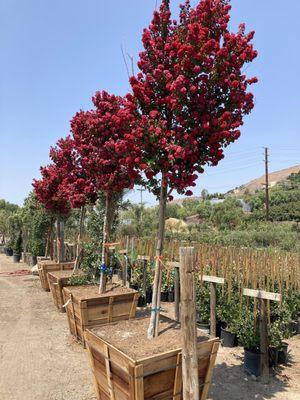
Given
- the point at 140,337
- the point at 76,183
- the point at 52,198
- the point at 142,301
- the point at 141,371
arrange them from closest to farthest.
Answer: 1. the point at 141,371
2. the point at 140,337
3. the point at 76,183
4. the point at 142,301
5. the point at 52,198

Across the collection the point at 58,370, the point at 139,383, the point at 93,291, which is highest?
the point at 93,291

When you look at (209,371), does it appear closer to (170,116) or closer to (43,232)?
(170,116)

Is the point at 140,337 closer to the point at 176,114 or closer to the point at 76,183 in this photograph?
the point at 176,114

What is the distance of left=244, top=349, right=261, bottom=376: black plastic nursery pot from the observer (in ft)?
16.1

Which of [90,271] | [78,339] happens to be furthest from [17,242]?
[78,339]

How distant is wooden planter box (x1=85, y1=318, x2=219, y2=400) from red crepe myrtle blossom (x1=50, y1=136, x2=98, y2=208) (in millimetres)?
3727

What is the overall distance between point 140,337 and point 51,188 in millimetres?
7446

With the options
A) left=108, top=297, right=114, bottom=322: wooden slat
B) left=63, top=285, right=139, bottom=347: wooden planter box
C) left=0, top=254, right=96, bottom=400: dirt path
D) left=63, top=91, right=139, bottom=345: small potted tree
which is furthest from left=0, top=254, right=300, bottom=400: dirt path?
left=108, top=297, right=114, bottom=322: wooden slat

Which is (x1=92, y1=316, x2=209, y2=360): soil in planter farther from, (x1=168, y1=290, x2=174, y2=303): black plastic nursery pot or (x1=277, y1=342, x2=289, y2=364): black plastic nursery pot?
(x1=168, y1=290, x2=174, y2=303): black plastic nursery pot

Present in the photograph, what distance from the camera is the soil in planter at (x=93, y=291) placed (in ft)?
20.1

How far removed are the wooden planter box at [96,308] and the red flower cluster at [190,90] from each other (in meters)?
2.84

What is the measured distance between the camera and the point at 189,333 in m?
3.19

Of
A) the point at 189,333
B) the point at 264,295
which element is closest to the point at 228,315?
the point at 264,295

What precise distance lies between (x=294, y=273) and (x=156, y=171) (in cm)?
442
